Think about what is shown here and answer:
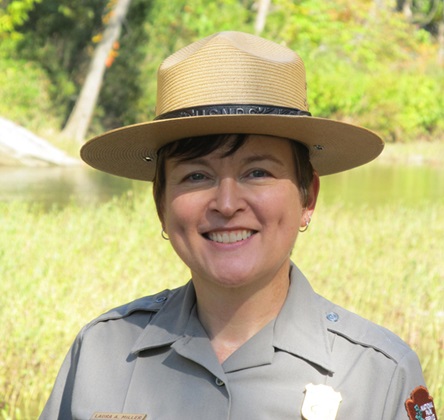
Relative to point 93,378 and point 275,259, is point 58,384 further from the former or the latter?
point 275,259

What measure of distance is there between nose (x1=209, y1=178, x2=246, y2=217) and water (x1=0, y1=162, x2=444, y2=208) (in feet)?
26.3

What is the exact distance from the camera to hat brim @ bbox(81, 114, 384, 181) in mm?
1981

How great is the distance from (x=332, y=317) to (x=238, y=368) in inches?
10.3

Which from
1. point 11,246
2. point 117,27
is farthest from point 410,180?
point 11,246

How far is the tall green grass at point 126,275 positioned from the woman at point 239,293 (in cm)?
124

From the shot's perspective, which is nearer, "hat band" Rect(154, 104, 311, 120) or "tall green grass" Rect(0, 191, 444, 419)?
"hat band" Rect(154, 104, 311, 120)

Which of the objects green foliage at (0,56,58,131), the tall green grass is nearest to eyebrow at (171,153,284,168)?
the tall green grass

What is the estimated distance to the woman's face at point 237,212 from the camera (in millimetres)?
1992

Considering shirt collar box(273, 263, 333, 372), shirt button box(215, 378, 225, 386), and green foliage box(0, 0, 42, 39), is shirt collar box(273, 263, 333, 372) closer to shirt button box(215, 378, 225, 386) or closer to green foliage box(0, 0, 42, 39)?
shirt button box(215, 378, 225, 386)

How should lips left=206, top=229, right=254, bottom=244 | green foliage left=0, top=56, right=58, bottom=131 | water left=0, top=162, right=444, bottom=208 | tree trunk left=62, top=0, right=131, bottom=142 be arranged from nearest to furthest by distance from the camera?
lips left=206, top=229, right=254, bottom=244, water left=0, top=162, right=444, bottom=208, green foliage left=0, top=56, right=58, bottom=131, tree trunk left=62, top=0, right=131, bottom=142

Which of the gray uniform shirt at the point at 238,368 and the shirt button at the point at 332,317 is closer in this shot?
the gray uniform shirt at the point at 238,368

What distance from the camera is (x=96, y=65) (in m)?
15.5

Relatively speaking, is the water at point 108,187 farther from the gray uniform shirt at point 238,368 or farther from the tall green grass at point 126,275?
the gray uniform shirt at point 238,368

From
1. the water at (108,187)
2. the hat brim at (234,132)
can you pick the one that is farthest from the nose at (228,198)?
the water at (108,187)
